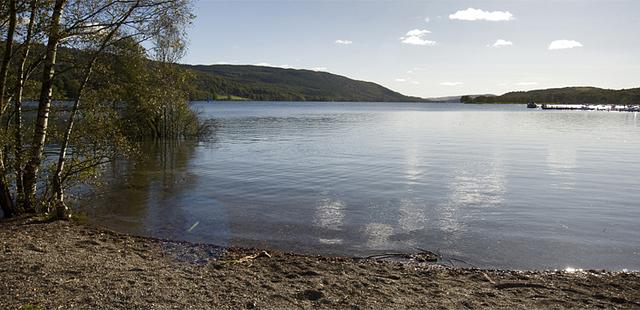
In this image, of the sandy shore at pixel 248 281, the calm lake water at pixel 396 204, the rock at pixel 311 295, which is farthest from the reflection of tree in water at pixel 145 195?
the rock at pixel 311 295

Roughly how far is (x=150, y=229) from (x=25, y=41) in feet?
22.1

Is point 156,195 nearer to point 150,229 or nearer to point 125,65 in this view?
point 150,229

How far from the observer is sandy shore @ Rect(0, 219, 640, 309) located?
8.89m

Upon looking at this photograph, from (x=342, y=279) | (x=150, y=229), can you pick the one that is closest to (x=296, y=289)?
(x=342, y=279)

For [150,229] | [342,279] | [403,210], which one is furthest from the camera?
[403,210]

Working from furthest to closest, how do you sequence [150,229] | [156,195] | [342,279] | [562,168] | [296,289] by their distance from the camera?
1. [562,168]
2. [156,195]
3. [150,229]
4. [342,279]
5. [296,289]

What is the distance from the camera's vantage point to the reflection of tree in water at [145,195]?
1745 cm

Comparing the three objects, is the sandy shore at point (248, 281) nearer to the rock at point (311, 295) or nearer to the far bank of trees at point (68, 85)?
the rock at point (311, 295)

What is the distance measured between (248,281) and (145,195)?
45.3ft

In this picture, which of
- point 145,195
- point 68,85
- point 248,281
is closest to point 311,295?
point 248,281

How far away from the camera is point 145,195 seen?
22594mm

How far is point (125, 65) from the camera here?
1594 cm

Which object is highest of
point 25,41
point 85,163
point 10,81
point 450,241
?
point 25,41

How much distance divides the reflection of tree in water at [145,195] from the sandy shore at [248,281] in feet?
12.3
